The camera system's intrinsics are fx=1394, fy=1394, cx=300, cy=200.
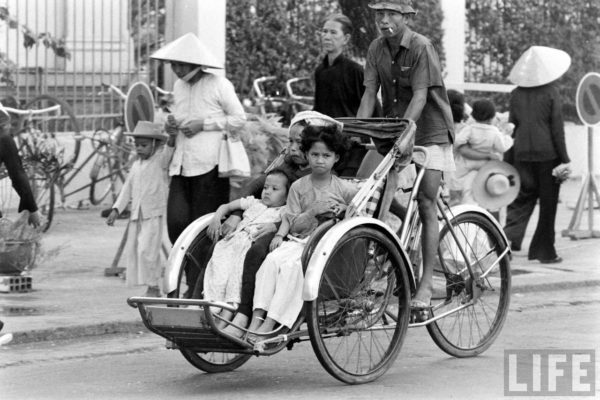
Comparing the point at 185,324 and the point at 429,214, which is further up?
the point at 429,214

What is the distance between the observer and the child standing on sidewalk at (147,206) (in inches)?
401

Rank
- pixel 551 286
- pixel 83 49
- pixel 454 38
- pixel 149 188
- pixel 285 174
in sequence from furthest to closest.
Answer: pixel 454 38
pixel 83 49
pixel 551 286
pixel 149 188
pixel 285 174

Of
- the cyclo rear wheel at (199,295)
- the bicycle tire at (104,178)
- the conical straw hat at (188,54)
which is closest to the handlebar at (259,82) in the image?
the bicycle tire at (104,178)

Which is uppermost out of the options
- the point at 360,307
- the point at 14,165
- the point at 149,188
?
the point at 14,165

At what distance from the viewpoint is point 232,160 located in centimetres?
977

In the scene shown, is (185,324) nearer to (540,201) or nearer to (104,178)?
(540,201)

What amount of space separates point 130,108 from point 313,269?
5894 mm

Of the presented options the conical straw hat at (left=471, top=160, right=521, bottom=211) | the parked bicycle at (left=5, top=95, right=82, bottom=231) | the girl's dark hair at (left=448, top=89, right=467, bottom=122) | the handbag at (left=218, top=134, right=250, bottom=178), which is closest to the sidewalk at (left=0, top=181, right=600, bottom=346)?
the parked bicycle at (left=5, top=95, right=82, bottom=231)

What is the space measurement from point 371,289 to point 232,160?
104 inches

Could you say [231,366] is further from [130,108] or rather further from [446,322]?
[130,108]

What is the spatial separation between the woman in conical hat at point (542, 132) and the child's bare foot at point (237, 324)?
20.0ft

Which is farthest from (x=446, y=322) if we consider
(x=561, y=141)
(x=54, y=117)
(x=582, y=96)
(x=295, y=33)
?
(x=295, y=33)

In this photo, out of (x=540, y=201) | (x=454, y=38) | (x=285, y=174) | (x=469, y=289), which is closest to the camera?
(x=285, y=174)

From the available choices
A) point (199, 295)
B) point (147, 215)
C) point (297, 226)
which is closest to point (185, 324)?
point (199, 295)
